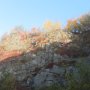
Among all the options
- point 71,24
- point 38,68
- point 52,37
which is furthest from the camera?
point 71,24

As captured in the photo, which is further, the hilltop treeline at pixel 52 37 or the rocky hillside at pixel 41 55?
the hilltop treeline at pixel 52 37

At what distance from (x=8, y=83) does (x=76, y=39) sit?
2505 cm

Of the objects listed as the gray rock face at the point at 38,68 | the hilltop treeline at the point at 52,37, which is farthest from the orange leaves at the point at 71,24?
the gray rock face at the point at 38,68

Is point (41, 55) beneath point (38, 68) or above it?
above

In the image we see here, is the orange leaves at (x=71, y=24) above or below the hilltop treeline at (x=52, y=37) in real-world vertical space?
above

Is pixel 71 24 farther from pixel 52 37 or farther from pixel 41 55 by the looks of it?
pixel 41 55

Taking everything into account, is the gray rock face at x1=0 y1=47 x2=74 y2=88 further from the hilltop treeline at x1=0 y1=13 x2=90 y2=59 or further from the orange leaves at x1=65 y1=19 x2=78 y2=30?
the orange leaves at x1=65 y1=19 x2=78 y2=30

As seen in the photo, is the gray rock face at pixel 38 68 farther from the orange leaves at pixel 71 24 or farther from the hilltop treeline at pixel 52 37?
the orange leaves at pixel 71 24

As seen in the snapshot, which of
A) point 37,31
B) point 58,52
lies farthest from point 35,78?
point 37,31

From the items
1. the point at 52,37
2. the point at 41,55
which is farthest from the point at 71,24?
the point at 41,55

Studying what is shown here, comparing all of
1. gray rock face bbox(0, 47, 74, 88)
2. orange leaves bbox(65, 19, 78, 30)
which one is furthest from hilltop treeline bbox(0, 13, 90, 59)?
gray rock face bbox(0, 47, 74, 88)

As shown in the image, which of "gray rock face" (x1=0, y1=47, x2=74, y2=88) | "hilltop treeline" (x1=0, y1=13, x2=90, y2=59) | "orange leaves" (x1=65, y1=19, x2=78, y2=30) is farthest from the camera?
"orange leaves" (x1=65, y1=19, x2=78, y2=30)

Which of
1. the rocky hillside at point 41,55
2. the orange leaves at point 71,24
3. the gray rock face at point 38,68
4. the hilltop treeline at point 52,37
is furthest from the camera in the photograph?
the orange leaves at point 71,24

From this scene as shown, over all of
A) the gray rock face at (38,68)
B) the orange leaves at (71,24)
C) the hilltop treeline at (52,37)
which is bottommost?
the gray rock face at (38,68)
